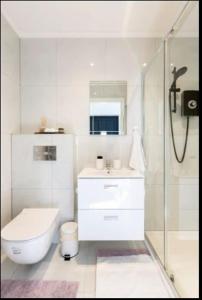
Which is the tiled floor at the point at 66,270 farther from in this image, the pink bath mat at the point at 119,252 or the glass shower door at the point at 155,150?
the glass shower door at the point at 155,150

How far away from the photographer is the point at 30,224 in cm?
156

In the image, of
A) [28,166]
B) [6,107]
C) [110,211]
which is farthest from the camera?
[28,166]

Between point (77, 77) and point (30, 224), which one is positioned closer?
point (30, 224)

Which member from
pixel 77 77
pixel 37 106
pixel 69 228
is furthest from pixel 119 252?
pixel 77 77

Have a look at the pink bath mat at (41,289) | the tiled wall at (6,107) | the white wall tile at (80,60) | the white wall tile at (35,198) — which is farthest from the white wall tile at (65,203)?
the white wall tile at (80,60)

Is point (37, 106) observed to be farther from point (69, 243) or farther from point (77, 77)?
point (69, 243)

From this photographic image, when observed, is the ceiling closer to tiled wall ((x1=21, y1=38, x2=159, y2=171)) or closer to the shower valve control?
tiled wall ((x1=21, y1=38, x2=159, y2=171))

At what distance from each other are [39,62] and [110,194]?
1456 mm

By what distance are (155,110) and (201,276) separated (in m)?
1.40

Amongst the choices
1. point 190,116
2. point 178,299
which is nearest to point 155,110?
point 190,116

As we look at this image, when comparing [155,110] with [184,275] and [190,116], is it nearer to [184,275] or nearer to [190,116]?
[190,116]

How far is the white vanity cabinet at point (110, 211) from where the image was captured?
1.62 m

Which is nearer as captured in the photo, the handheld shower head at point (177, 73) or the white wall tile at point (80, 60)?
the handheld shower head at point (177, 73)

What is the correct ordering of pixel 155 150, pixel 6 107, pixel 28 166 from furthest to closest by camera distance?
pixel 28 166
pixel 155 150
pixel 6 107
